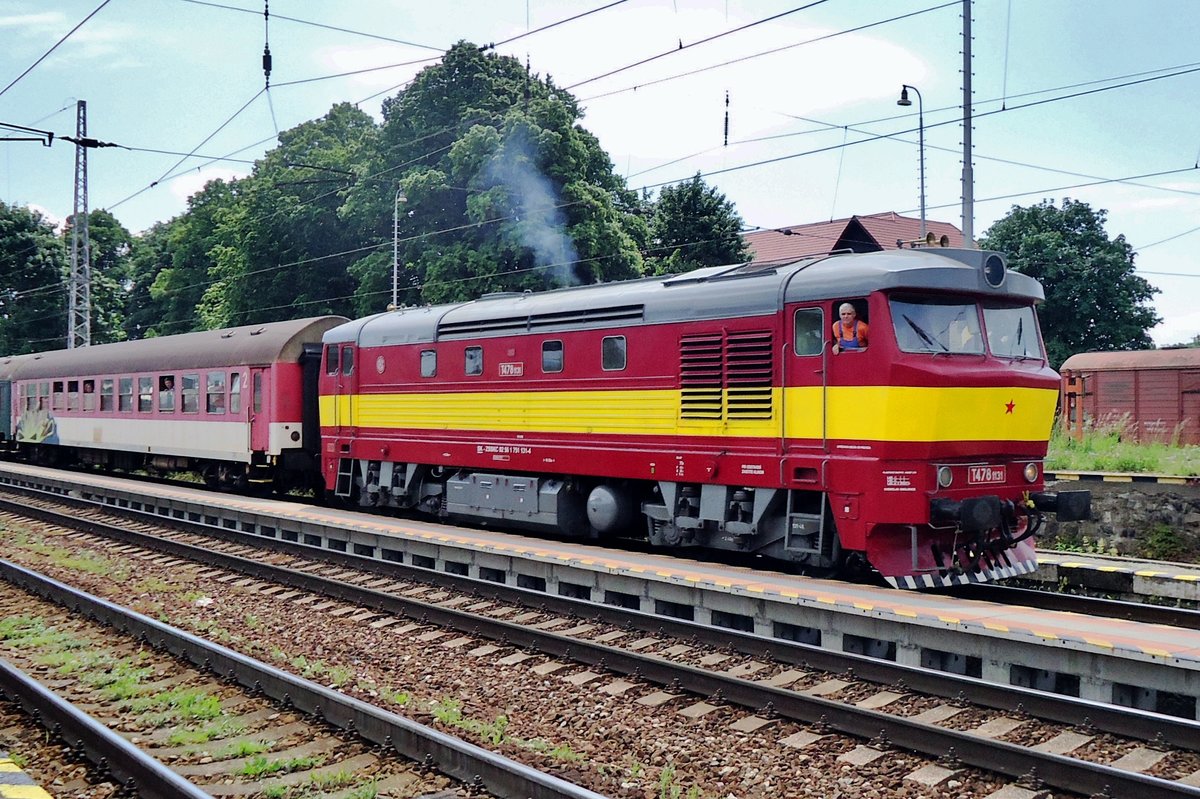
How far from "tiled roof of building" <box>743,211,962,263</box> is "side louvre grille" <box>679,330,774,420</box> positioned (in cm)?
3319

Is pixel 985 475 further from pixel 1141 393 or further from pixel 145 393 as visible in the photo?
pixel 1141 393

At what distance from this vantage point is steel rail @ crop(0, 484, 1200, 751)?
7.52 metres

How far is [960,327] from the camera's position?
39.2 ft

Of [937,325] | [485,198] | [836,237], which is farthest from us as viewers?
[836,237]

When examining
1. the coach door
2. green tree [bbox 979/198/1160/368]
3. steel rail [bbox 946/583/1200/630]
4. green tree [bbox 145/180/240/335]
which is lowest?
steel rail [bbox 946/583/1200/630]

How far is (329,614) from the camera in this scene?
12367mm

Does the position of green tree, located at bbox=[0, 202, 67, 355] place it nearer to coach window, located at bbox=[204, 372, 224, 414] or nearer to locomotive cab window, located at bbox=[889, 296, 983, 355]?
coach window, located at bbox=[204, 372, 224, 414]

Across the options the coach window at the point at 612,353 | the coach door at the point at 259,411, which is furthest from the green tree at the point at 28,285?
the coach window at the point at 612,353

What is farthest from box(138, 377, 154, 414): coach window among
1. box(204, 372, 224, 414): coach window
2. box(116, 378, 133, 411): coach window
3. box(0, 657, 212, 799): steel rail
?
box(0, 657, 212, 799): steel rail

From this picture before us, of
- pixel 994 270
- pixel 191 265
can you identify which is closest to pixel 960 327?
pixel 994 270

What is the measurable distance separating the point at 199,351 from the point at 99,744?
2010 cm

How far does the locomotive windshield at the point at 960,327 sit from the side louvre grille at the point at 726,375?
1728 millimetres

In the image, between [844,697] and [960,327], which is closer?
[844,697]

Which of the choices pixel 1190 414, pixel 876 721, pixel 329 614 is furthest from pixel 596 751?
pixel 1190 414
